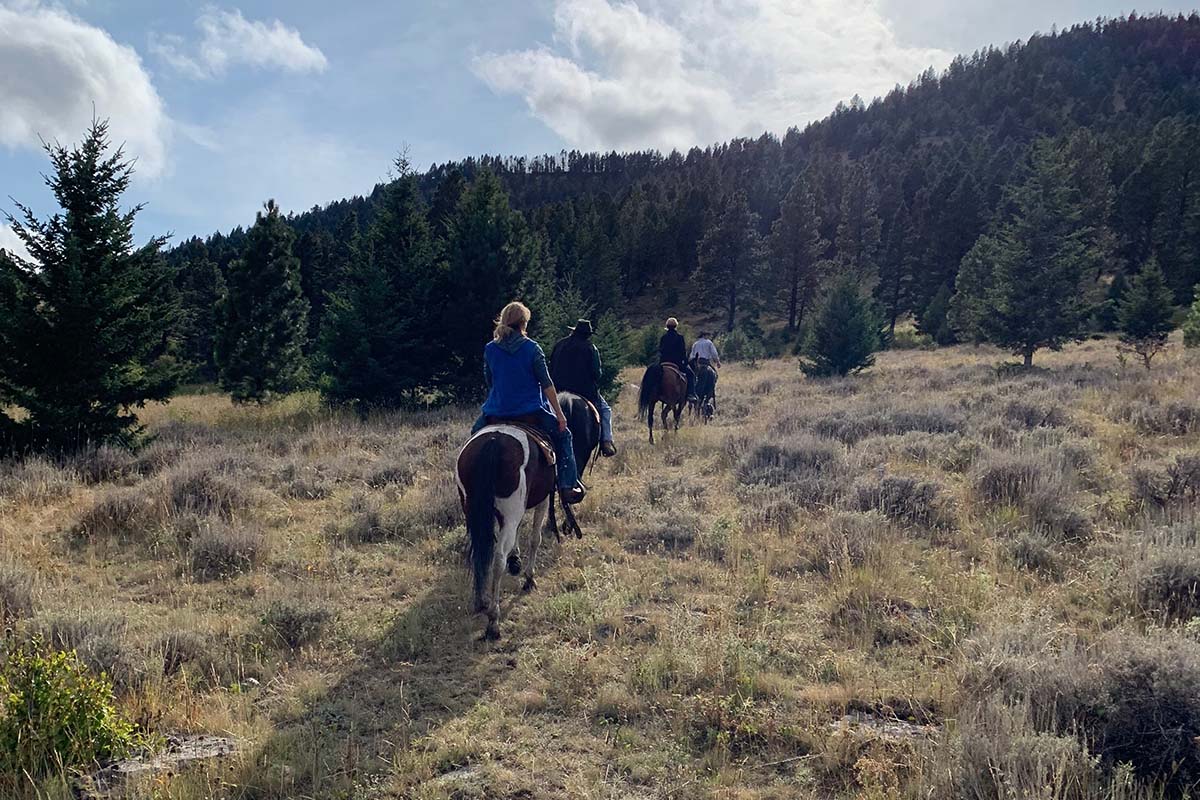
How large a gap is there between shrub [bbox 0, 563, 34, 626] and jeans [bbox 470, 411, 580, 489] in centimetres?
369

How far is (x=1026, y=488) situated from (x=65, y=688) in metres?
8.49

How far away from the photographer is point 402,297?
16922 mm

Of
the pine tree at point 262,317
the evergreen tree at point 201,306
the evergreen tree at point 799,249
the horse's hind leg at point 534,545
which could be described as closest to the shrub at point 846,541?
the horse's hind leg at point 534,545

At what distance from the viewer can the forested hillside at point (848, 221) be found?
27391 mm

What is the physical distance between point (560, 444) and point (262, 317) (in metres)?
22.5

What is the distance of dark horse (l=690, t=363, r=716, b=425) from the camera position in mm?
15586

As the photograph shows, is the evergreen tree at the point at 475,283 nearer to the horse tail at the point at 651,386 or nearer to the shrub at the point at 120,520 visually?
the horse tail at the point at 651,386

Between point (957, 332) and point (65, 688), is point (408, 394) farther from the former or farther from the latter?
point (957, 332)

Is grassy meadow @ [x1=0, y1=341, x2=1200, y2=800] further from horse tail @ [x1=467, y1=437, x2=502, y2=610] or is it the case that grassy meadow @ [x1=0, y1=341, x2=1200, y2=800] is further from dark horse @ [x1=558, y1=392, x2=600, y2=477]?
dark horse @ [x1=558, y1=392, x2=600, y2=477]

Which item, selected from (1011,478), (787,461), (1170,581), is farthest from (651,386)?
(1170,581)

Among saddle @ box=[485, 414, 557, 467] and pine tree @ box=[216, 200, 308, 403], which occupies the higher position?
pine tree @ box=[216, 200, 308, 403]

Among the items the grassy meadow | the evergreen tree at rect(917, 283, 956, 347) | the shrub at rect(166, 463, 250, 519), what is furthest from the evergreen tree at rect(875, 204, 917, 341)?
the shrub at rect(166, 463, 250, 519)

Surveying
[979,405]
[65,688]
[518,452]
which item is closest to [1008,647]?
[518,452]

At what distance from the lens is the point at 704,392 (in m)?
15.8
